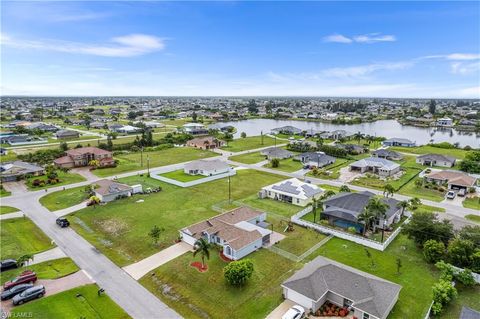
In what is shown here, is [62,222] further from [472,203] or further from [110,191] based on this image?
[472,203]

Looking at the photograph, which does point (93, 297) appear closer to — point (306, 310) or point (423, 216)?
point (306, 310)

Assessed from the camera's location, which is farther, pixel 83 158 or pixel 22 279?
pixel 83 158

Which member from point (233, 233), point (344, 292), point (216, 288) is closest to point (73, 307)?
point (216, 288)

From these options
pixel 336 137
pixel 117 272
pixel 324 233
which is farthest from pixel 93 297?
pixel 336 137

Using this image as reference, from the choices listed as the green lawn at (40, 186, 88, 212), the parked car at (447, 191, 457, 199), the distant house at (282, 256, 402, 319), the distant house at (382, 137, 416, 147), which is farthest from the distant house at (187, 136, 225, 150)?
the distant house at (282, 256, 402, 319)

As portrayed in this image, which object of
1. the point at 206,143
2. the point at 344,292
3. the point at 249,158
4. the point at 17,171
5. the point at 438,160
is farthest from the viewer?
the point at 206,143

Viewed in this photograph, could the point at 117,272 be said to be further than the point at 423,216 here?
No
